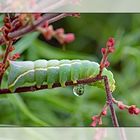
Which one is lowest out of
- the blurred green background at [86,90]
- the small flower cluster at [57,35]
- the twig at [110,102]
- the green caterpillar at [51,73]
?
the blurred green background at [86,90]

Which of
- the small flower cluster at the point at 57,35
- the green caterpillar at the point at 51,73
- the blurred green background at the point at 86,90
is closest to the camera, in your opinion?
the small flower cluster at the point at 57,35

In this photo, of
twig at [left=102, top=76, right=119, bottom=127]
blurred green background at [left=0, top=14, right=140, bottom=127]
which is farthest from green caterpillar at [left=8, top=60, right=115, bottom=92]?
blurred green background at [left=0, top=14, right=140, bottom=127]

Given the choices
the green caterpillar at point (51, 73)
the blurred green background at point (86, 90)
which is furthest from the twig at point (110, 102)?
the blurred green background at point (86, 90)

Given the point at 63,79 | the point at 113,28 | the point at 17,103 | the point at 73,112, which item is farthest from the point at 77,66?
the point at 113,28

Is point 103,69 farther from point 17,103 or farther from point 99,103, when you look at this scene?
point 99,103

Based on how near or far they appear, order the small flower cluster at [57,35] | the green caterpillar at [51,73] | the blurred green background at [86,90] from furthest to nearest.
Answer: the blurred green background at [86,90] → the green caterpillar at [51,73] → the small flower cluster at [57,35]

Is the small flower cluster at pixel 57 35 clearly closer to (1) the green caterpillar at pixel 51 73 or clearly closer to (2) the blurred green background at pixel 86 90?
(1) the green caterpillar at pixel 51 73
